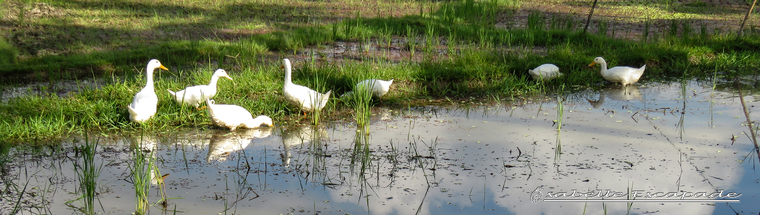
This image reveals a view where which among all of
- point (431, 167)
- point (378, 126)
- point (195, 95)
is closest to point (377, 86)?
point (378, 126)

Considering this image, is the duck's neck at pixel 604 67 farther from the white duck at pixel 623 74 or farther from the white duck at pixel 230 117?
the white duck at pixel 230 117

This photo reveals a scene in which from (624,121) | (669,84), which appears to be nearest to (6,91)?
(624,121)

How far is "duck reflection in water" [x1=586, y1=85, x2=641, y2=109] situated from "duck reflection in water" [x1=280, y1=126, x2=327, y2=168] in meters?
3.25

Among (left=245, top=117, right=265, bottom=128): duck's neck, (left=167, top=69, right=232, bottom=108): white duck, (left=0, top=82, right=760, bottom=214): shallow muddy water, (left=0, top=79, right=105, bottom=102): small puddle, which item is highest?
(left=167, top=69, right=232, bottom=108): white duck

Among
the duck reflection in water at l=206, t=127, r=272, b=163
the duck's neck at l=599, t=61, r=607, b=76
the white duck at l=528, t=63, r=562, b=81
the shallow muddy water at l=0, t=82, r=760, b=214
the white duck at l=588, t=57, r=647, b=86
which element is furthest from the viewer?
the duck's neck at l=599, t=61, r=607, b=76

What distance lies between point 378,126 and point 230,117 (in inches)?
57.7

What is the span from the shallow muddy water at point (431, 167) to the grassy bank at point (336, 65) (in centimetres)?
59

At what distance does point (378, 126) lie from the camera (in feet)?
20.2

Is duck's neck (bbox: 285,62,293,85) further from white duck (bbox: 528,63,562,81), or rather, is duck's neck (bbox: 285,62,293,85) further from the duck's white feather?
white duck (bbox: 528,63,562,81)

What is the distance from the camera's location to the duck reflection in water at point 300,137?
5336 mm

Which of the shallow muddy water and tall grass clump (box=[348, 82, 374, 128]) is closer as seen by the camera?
the shallow muddy water

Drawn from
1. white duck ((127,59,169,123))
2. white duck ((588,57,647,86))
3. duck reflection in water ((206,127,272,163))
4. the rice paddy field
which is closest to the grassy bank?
the rice paddy field

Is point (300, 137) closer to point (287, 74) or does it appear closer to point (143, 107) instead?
point (287, 74)

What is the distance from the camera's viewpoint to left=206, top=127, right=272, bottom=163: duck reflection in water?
5152mm
